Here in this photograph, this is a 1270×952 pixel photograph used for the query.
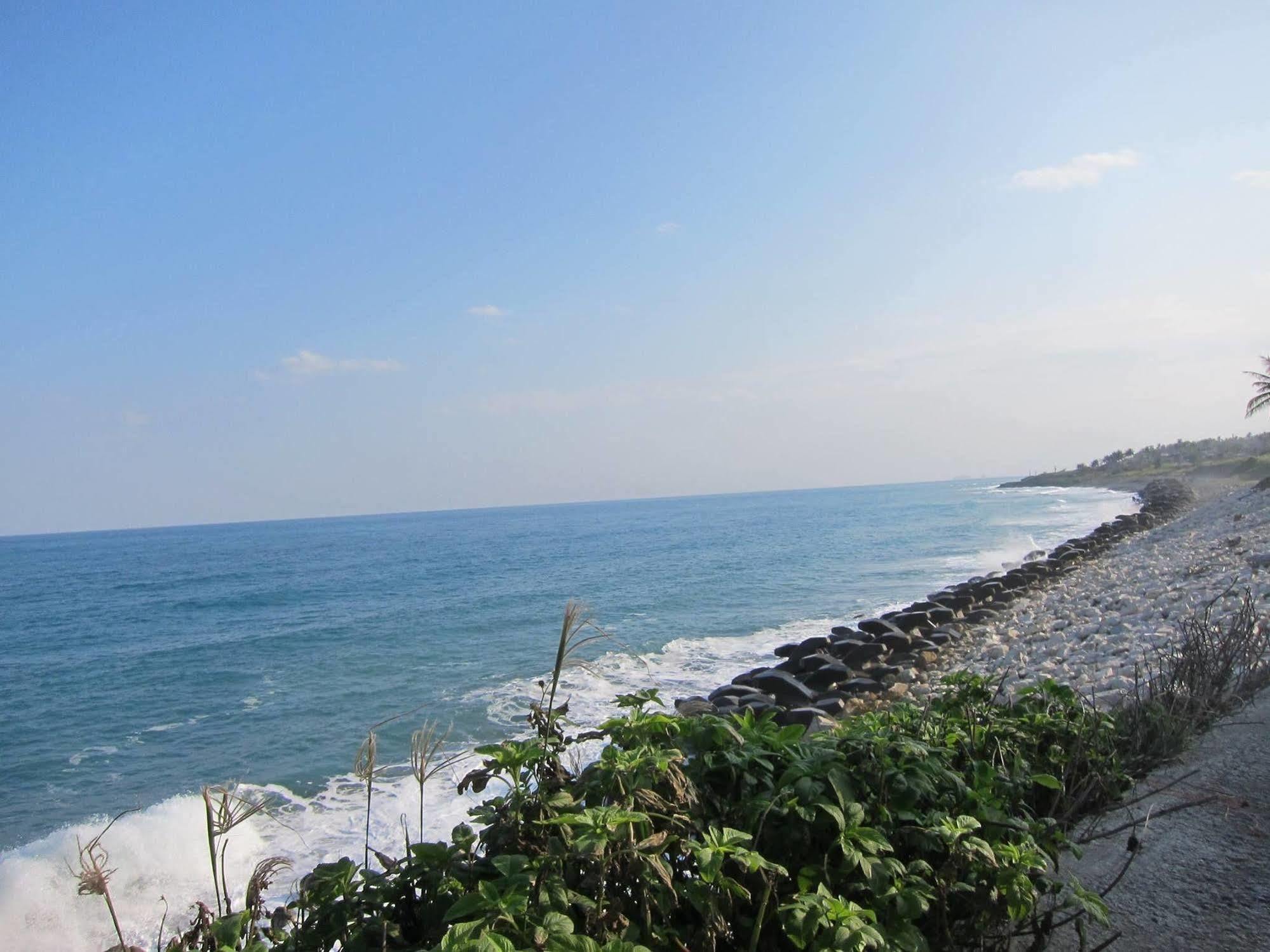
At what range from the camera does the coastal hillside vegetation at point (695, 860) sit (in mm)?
1918

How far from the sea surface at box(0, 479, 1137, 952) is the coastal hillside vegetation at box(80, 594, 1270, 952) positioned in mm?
399

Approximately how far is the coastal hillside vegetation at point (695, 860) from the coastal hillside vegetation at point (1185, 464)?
53.0m

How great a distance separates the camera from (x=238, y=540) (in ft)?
374

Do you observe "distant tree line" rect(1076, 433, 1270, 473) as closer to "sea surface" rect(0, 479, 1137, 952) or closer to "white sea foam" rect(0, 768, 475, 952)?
"sea surface" rect(0, 479, 1137, 952)

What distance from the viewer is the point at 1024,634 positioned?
43.1ft

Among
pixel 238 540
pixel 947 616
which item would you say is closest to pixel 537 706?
pixel 947 616

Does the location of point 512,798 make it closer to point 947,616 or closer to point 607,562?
point 947,616

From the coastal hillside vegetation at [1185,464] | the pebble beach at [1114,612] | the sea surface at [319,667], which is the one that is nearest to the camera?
the sea surface at [319,667]

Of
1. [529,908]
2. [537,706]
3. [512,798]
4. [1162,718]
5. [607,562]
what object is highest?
[537,706]

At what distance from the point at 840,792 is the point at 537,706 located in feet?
2.91

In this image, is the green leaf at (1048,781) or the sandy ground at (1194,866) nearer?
the sandy ground at (1194,866)

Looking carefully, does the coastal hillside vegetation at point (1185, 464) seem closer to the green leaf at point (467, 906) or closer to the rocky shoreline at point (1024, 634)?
the rocky shoreline at point (1024, 634)

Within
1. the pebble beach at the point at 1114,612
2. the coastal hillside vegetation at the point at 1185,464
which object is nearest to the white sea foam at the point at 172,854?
the pebble beach at the point at 1114,612

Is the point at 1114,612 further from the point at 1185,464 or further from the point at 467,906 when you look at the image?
the point at 1185,464
